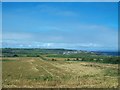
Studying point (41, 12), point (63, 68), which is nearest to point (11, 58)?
point (63, 68)

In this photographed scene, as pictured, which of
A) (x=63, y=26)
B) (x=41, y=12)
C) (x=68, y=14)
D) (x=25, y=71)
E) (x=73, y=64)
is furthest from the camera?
(x=73, y=64)

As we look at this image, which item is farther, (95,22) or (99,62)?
(99,62)

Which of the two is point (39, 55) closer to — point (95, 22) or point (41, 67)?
point (41, 67)

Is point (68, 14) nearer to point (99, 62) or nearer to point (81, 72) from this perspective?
point (81, 72)

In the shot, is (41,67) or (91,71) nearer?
(91,71)

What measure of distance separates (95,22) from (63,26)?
1.00m

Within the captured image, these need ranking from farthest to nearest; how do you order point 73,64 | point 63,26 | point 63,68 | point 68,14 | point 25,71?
point 73,64
point 63,68
point 25,71
point 63,26
point 68,14

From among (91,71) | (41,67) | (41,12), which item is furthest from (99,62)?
(41,12)

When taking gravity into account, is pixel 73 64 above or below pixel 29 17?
below

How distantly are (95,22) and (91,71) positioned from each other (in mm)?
1777

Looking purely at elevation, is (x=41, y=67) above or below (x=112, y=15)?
below

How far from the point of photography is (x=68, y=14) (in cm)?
655

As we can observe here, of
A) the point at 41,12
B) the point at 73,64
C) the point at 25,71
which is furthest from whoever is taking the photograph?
the point at 73,64

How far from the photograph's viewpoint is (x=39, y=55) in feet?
32.1
